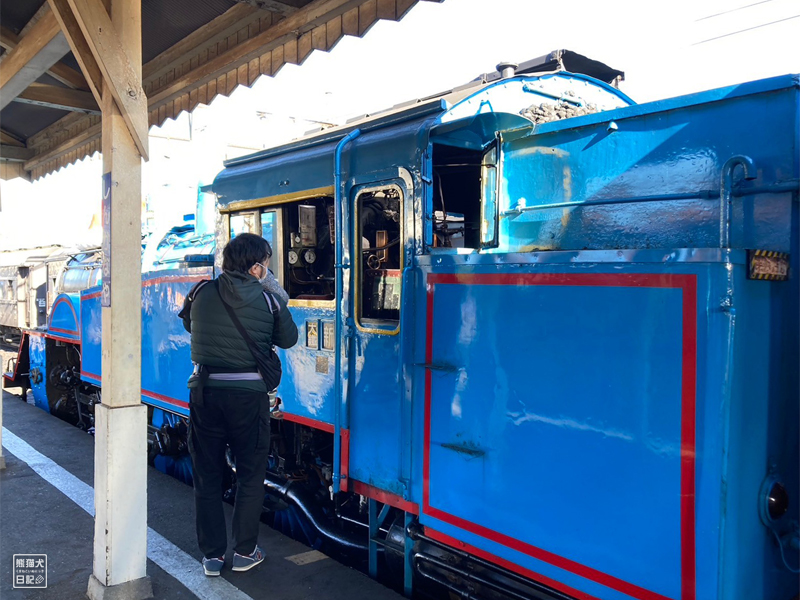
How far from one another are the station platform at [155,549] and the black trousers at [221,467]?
0.22 m

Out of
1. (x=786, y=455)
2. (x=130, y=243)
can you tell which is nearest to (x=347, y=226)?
(x=130, y=243)

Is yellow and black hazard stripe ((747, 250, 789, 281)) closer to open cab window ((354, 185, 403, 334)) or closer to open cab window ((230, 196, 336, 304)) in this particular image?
open cab window ((354, 185, 403, 334))

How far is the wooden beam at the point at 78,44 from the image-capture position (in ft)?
9.88

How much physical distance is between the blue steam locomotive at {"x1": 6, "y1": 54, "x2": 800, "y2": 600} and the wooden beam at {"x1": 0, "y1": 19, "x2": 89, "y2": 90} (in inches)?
59.9

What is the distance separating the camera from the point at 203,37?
4.25m

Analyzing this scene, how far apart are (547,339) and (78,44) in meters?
2.63

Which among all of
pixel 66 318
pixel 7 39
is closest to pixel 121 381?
pixel 7 39

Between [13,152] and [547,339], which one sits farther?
[13,152]

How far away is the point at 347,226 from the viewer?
357 centimetres

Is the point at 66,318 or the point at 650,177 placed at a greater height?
the point at 650,177

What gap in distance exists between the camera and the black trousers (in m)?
3.35

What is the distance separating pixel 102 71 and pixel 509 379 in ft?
7.71

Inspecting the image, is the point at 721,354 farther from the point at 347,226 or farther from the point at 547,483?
the point at 347,226

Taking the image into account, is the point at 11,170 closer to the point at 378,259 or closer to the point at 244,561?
the point at 378,259
